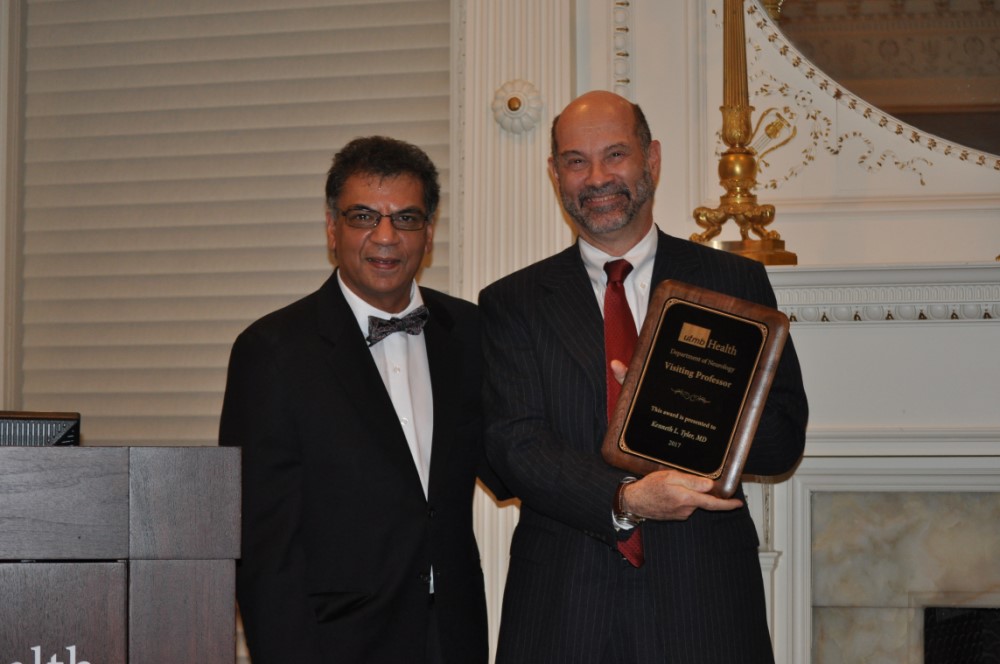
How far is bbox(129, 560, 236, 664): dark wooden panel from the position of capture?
1448 millimetres

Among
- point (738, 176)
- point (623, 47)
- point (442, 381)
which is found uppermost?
point (623, 47)

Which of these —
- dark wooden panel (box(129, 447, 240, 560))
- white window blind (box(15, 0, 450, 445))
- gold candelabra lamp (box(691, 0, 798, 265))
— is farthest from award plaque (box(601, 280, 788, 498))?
white window blind (box(15, 0, 450, 445))

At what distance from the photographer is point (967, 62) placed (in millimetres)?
3059

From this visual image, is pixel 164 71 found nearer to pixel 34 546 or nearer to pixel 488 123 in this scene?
pixel 488 123

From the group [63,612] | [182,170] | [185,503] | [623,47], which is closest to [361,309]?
[185,503]

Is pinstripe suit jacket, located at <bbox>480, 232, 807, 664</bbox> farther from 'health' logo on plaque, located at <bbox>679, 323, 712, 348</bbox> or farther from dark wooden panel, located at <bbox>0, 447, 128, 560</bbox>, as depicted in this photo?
dark wooden panel, located at <bbox>0, 447, 128, 560</bbox>

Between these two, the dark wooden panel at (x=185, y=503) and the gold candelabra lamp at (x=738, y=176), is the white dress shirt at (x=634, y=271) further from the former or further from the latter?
the dark wooden panel at (x=185, y=503)

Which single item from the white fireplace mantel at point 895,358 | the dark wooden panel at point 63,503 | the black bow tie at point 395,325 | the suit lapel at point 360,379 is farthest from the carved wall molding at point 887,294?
the dark wooden panel at point 63,503

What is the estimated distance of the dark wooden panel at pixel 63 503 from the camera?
1425mm

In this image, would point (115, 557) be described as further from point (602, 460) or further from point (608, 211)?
point (608, 211)

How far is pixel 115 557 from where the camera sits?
1449 mm

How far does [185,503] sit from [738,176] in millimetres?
1822

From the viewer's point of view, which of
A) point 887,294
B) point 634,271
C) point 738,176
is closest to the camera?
point 634,271

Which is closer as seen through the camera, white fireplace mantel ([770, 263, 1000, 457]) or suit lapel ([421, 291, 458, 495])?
suit lapel ([421, 291, 458, 495])
